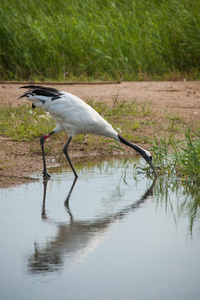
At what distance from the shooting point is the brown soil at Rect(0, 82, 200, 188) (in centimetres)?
638

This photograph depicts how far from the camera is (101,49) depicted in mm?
11289

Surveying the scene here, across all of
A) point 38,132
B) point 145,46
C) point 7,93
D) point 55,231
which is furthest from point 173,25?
point 55,231

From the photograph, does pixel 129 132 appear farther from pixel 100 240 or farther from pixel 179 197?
pixel 100 240

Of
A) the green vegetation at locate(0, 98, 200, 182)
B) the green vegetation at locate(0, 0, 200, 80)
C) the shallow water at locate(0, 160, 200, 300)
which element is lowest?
the shallow water at locate(0, 160, 200, 300)

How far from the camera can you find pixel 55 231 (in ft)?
13.3

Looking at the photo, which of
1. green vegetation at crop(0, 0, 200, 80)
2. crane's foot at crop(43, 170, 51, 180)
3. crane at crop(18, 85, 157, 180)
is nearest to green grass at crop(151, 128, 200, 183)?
crane at crop(18, 85, 157, 180)

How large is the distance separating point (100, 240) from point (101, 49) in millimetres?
7918

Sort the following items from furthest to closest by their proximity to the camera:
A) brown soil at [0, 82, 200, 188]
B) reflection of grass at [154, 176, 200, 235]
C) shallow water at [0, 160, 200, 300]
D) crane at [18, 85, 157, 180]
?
brown soil at [0, 82, 200, 188], crane at [18, 85, 157, 180], reflection of grass at [154, 176, 200, 235], shallow water at [0, 160, 200, 300]

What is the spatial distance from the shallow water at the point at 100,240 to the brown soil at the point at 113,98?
2.40 feet

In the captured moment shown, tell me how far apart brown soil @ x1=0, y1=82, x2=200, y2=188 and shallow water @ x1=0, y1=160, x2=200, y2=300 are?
73 cm

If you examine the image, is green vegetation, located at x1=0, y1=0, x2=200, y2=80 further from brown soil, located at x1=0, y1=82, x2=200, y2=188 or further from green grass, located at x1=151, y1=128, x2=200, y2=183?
green grass, located at x1=151, y1=128, x2=200, y2=183

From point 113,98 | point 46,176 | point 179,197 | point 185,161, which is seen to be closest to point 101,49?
point 113,98

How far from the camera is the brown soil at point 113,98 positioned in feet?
20.9

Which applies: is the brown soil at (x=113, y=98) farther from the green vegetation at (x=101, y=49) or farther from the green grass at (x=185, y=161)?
the green grass at (x=185, y=161)
